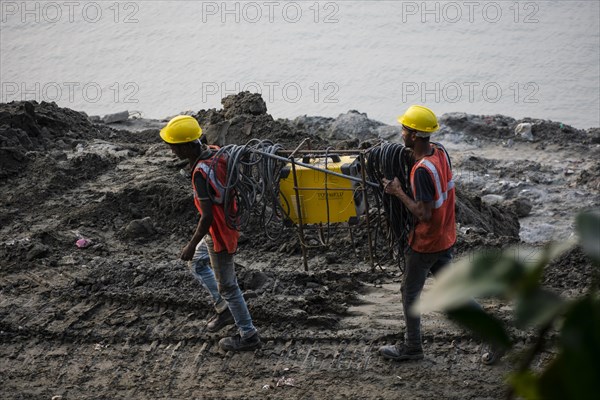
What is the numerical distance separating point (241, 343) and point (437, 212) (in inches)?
76.3

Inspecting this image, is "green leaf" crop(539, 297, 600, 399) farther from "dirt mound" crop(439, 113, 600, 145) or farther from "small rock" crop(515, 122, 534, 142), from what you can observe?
"small rock" crop(515, 122, 534, 142)

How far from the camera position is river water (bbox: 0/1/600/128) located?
18.1m

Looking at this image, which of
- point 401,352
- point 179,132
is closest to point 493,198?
point 401,352

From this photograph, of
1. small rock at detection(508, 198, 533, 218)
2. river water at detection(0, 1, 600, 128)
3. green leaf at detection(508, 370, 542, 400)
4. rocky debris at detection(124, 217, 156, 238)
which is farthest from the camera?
river water at detection(0, 1, 600, 128)

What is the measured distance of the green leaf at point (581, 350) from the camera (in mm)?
1062

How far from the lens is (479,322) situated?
1.10 metres

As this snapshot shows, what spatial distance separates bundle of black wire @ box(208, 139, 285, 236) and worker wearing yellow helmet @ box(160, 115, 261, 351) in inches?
1.9

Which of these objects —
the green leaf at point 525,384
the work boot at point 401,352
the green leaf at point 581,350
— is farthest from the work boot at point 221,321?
the green leaf at point 581,350

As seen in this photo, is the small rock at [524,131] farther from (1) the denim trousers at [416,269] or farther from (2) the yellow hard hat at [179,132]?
(2) the yellow hard hat at [179,132]

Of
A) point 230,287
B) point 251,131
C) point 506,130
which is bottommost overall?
point 506,130

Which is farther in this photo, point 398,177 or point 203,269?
point 203,269

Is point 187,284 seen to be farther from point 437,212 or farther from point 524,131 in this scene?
point 524,131

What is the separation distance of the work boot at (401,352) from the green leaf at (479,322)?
4540 mm

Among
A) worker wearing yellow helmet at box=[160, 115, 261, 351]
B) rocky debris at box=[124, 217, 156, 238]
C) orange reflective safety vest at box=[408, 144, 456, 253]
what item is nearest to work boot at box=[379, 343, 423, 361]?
orange reflective safety vest at box=[408, 144, 456, 253]
